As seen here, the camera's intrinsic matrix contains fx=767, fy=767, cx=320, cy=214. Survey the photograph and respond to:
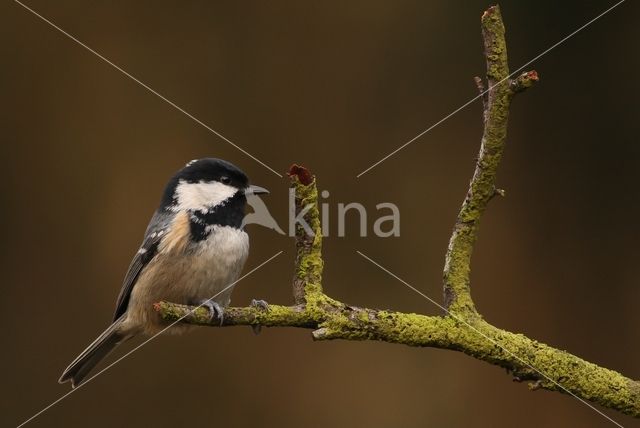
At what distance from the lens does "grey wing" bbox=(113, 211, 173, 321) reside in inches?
103

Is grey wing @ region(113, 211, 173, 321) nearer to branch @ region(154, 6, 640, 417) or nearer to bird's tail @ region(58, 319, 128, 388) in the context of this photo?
bird's tail @ region(58, 319, 128, 388)

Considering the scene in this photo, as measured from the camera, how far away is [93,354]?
281 centimetres

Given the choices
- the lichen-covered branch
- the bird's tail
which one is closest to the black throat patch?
the bird's tail

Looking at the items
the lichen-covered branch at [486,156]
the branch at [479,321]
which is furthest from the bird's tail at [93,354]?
the lichen-covered branch at [486,156]

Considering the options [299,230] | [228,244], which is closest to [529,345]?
[299,230]

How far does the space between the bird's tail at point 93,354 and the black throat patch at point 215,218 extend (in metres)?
0.51

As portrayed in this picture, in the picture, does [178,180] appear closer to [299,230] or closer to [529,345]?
[299,230]

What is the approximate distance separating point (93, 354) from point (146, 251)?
1.54ft

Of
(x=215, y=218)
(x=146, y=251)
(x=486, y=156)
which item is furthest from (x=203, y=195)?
(x=486, y=156)

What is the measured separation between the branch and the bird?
894mm

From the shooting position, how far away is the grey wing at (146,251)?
8.59 feet

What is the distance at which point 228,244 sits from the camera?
2.53 metres

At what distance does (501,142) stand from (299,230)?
47cm

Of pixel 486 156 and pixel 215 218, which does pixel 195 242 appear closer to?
pixel 215 218
